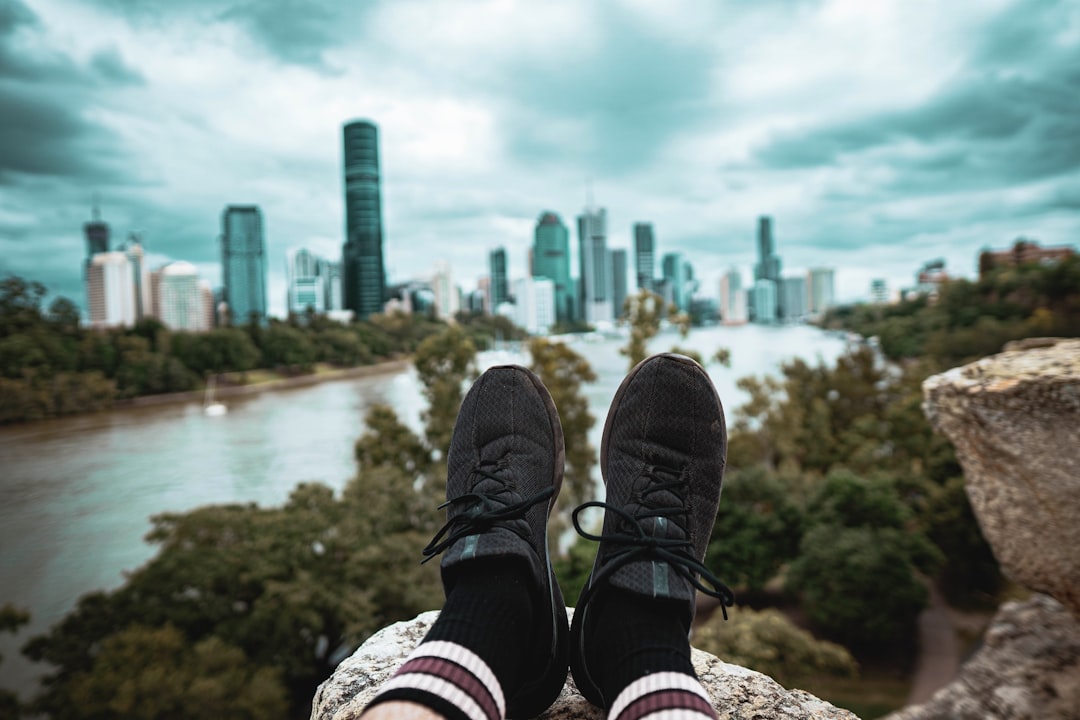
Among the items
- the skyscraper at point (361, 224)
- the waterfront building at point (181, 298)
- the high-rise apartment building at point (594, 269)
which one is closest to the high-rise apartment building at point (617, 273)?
the high-rise apartment building at point (594, 269)

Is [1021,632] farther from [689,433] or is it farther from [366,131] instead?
[366,131]

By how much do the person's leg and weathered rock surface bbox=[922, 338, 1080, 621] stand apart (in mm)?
A: 1956

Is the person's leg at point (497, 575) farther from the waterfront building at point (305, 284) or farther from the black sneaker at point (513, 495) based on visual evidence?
the waterfront building at point (305, 284)

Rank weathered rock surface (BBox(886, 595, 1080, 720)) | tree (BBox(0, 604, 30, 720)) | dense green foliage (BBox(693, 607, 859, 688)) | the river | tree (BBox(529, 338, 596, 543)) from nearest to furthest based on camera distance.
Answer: weathered rock surface (BBox(886, 595, 1080, 720)) → dense green foliage (BBox(693, 607, 859, 688)) → tree (BBox(0, 604, 30, 720)) → the river → tree (BBox(529, 338, 596, 543))

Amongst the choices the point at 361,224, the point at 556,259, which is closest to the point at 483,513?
the point at 556,259

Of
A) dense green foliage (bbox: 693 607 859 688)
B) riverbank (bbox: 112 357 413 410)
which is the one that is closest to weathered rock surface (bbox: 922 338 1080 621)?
dense green foliage (bbox: 693 607 859 688)

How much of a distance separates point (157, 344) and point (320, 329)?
9.21 m

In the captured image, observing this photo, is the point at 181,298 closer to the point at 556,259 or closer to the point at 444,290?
the point at 556,259

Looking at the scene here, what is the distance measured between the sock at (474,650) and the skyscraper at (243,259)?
79.6ft

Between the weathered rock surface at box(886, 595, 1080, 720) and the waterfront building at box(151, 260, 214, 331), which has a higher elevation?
the waterfront building at box(151, 260, 214, 331)

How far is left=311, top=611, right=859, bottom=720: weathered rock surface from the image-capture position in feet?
3.29

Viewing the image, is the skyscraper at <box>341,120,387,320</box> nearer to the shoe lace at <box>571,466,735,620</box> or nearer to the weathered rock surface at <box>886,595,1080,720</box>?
the weathered rock surface at <box>886,595,1080,720</box>

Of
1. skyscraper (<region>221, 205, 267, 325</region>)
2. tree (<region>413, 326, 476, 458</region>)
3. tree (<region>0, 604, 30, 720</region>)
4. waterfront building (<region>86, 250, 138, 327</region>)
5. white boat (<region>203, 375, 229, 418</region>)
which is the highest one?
skyscraper (<region>221, 205, 267, 325</region>)

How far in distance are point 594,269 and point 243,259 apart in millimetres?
17218
